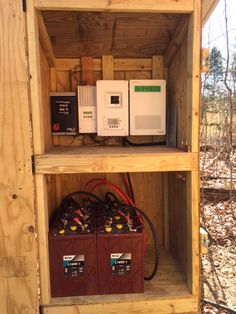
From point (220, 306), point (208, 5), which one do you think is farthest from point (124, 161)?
point (220, 306)

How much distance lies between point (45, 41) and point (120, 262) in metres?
1.08

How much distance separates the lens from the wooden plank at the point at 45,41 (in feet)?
3.49

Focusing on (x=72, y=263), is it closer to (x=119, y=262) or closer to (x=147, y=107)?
(x=119, y=262)

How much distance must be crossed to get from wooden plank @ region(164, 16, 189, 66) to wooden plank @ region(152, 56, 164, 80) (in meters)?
0.04

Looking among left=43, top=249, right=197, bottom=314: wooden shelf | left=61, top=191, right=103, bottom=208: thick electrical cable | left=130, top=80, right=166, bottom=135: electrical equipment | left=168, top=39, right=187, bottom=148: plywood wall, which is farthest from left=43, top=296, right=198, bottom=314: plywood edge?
left=130, top=80, right=166, bottom=135: electrical equipment

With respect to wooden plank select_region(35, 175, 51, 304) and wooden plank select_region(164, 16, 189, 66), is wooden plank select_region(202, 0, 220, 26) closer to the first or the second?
wooden plank select_region(164, 16, 189, 66)

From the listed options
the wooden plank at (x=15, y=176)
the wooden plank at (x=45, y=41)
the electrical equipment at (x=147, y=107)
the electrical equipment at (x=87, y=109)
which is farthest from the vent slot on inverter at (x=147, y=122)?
the wooden plank at (x=15, y=176)

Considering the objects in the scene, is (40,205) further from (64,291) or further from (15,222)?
(64,291)

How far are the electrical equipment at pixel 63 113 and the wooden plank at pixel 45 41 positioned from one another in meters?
0.20

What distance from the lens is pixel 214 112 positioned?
444 centimetres

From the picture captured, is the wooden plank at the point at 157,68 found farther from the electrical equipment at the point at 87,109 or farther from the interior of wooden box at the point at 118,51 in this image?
the electrical equipment at the point at 87,109

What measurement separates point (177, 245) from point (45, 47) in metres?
1.24

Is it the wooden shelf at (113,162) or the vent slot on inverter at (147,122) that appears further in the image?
the vent slot on inverter at (147,122)

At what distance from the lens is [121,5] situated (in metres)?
0.94
